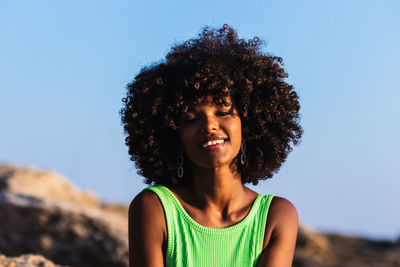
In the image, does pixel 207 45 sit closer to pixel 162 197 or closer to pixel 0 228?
pixel 162 197

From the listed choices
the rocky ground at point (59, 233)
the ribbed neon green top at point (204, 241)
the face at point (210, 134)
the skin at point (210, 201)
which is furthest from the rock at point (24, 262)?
the rocky ground at point (59, 233)

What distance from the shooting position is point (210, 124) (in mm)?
3779

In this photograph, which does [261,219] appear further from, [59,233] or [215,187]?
[59,233]

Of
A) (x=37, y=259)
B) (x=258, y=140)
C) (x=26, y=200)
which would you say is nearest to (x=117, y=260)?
(x=26, y=200)


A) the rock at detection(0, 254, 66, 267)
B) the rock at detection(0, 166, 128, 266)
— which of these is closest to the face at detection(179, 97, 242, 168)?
the rock at detection(0, 254, 66, 267)

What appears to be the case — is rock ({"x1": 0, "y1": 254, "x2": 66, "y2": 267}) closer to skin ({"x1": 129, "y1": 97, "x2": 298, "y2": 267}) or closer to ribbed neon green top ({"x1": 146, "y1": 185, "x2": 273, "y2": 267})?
skin ({"x1": 129, "y1": 97, "x2": 298, "y2": 267})

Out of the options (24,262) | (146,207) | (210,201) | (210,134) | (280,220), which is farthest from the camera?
(24,262)

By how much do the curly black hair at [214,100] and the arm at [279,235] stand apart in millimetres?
327

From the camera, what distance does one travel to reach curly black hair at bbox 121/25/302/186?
398cm

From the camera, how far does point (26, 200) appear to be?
815cm

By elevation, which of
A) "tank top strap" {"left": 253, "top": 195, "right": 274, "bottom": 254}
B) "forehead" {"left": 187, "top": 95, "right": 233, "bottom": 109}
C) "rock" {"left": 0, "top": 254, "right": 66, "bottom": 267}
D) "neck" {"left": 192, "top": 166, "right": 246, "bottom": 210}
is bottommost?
"rock" {"left": 0, "top": 254, "right": 66, "bottom": 267}

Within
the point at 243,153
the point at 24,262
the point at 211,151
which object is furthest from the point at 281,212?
the point at 24,262

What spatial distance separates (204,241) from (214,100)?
88 cm

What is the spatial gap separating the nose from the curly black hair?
13cm
